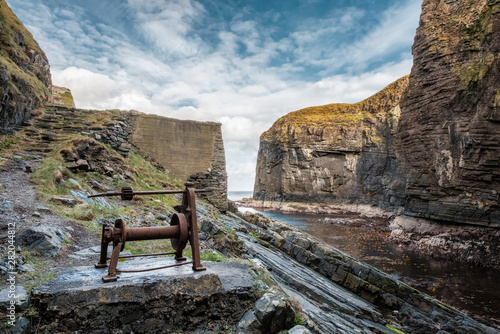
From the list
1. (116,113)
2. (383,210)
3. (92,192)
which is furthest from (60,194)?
(383,210)

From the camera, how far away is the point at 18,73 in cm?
1184

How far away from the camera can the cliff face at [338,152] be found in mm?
65062

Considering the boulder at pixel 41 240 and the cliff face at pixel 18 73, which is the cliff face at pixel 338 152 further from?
the boulder at pixel 41 240

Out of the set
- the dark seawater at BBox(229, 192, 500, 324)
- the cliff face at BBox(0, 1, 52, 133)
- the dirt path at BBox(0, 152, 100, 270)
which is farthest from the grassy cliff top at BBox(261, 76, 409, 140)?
the dirt path at BBox(0, 152, 100, 270)

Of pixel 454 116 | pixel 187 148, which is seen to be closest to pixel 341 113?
pixel 454 116

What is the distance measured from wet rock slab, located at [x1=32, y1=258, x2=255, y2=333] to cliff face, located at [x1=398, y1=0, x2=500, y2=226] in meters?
24.4

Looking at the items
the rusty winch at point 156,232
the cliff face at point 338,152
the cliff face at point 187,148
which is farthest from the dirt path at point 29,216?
the cliff face at point 338,152

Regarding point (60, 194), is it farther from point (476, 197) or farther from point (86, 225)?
point (476, 197)

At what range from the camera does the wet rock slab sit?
3033 mm

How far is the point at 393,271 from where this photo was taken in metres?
16.2

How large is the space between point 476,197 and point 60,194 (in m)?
26.3

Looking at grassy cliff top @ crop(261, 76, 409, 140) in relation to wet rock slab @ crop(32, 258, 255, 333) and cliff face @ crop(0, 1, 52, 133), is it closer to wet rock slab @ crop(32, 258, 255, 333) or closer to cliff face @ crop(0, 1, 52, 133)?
cliff face @ crop(0, 1, 52, 133)

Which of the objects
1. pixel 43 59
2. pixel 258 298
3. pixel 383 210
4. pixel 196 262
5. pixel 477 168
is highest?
pixel 43 59

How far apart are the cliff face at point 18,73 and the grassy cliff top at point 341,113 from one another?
2498 inches
